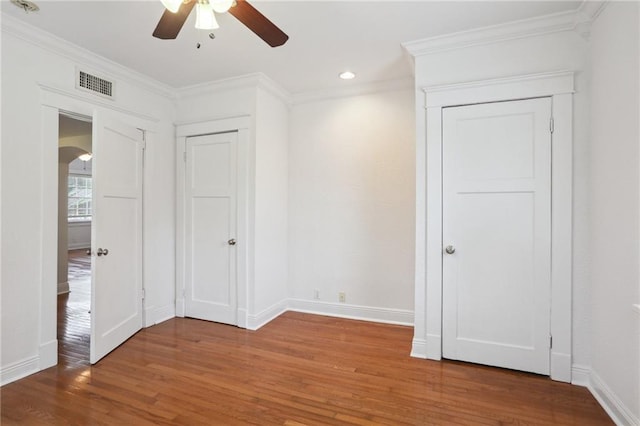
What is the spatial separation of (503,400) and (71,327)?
4.06 metres

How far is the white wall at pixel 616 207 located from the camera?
1848 mm

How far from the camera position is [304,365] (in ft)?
8.91

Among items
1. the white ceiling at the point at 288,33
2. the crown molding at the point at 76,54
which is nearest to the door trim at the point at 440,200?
the white ceiling at the point at 288,33

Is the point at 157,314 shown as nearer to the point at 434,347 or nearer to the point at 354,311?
the point at 354,311

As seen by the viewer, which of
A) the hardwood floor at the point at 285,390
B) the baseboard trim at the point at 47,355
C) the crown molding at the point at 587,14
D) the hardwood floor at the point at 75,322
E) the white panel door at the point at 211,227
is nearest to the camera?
the hardwood floor at the point at 285,390

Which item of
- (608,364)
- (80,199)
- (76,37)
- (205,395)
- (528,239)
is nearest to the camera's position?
(608,364)

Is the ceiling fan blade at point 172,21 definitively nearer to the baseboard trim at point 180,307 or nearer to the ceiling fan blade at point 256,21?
the ceiling fan blade at point 256,21

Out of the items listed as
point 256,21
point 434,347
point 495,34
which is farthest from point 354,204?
A: point 256,21

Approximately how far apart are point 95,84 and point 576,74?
157 inches

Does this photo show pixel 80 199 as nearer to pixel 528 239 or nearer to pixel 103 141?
pixel 103 141

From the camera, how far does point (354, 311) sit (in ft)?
12.6

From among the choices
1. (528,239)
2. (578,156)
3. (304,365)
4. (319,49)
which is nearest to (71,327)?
(304,365)

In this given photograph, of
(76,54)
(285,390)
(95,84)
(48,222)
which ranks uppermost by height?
(76,54)

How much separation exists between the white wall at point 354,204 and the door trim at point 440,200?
75 cm
